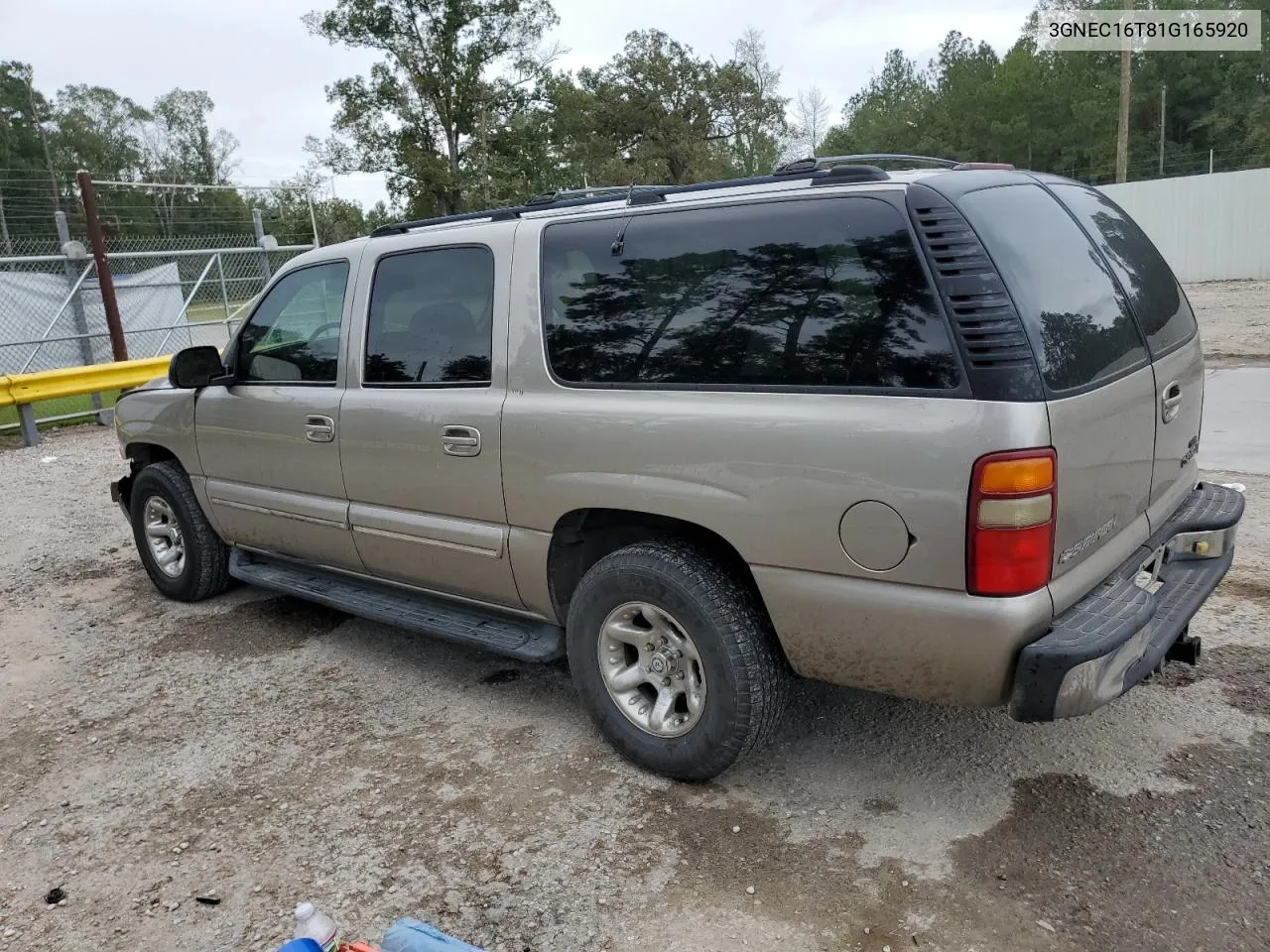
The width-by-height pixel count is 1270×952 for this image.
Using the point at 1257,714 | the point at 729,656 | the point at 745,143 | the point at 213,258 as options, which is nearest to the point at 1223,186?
the point at 213,258

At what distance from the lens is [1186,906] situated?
8.23 ft

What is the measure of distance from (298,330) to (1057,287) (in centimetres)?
321

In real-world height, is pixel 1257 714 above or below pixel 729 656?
below

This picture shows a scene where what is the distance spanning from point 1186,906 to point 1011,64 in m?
68.0

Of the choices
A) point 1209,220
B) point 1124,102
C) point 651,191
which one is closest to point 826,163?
point 651,191

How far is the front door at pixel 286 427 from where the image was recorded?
420 cm

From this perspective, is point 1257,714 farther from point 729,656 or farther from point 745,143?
point 745,143

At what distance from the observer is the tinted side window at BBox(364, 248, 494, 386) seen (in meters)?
3.64

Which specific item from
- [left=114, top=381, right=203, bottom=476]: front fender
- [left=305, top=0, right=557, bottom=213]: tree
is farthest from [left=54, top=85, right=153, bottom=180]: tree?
[left=114, top=381, right=203, bottom=476]: front fender

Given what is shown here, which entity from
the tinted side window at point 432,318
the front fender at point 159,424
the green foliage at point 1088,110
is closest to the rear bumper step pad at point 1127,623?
the tinted side window at point 432,318

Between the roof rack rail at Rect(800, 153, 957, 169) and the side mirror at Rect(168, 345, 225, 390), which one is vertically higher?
the roof rack rail at Rect(800, 153, 957, 169)

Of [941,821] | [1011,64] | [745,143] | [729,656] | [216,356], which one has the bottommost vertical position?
[941,821]

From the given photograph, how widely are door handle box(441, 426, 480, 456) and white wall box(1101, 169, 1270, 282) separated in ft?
66.2

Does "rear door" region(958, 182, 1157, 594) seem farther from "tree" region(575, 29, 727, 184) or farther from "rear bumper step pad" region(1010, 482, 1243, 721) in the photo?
"tree" region(575, 29, 727, 184)
